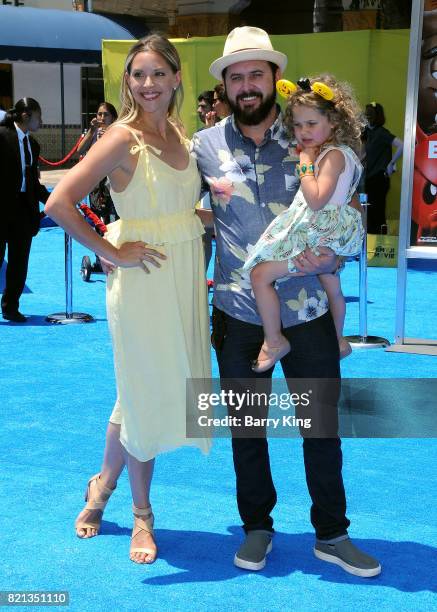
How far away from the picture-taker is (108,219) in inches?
442

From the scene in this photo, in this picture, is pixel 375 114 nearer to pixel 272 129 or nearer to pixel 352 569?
pixel 272 129

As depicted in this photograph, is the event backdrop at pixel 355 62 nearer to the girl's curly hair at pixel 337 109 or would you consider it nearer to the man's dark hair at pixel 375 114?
the man's dark hair at pixel 375 114

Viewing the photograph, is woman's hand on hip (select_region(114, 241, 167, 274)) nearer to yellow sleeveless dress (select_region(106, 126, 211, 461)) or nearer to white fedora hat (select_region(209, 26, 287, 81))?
yellow sleeveless dress (select_region(106, 126, 211, 461))

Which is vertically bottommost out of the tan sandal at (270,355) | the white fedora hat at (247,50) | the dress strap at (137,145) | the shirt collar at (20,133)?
the tan sandal at (270,355)

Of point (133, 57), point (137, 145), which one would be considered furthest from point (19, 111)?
point (137, 145)

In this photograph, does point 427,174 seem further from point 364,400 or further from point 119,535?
point 119,535

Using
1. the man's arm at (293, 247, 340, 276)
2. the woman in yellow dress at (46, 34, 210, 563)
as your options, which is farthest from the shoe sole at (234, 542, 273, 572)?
the man's arm at (293, 247, 340, 276)

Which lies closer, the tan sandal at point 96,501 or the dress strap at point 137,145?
the dress strap at point 137,145

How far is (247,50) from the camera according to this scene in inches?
144

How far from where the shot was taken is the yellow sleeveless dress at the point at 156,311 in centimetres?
379

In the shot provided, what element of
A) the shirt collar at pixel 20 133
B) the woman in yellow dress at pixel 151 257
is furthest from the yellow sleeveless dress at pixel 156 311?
the shirt collar at pixel 20 133

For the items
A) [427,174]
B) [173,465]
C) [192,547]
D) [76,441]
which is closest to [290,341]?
[192,547]

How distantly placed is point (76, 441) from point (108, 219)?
6029 mm

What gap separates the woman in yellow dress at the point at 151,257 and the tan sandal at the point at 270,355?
1.06ft
